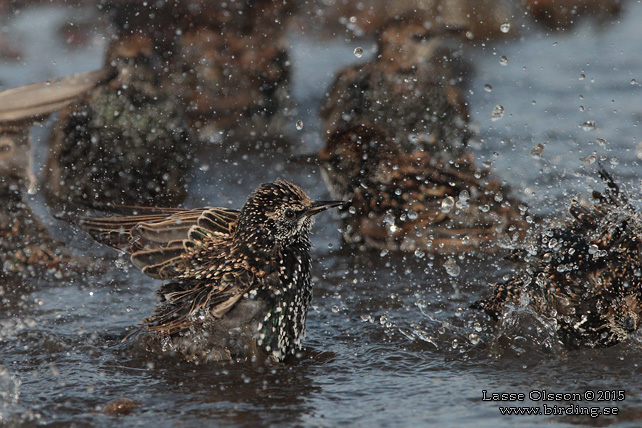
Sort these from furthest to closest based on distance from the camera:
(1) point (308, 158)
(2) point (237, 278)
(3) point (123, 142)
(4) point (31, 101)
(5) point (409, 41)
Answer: (5) point (409, 41) → (3) point (123, 142) → (1) point (308, 158) → (4) point (31, 101) → (2) point (237, 278)

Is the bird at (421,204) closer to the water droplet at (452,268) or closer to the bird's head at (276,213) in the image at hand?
the water droplet at (452,268)

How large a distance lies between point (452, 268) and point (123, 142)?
3.32m

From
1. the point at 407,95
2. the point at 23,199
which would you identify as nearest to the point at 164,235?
the point at 23,199

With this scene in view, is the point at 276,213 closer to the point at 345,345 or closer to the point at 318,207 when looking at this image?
the point at 318,207

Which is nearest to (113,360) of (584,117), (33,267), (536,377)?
(33,267)

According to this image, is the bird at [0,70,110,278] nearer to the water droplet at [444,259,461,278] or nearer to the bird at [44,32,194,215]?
the bird at [44,32,194,215]

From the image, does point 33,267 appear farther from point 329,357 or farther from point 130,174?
point 329,357

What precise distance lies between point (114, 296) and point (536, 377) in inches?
119

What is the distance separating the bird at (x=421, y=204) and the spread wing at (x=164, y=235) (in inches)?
68.8

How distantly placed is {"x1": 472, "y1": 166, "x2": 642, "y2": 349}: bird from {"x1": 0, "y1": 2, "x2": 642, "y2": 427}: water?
0.11 m

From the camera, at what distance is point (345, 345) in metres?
4.82

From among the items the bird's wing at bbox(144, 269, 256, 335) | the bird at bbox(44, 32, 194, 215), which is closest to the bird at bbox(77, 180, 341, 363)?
the bird's wing at bbox(144, 269, 256, 335)

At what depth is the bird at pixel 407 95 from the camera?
8.02 metres

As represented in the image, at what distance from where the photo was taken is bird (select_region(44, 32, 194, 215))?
710 centimetres
